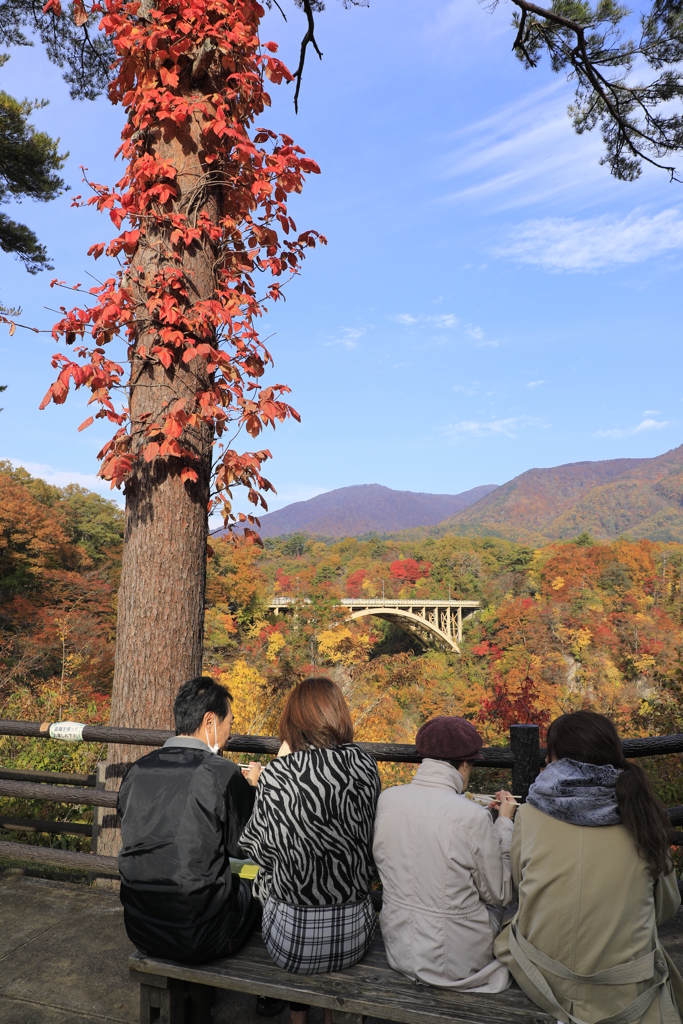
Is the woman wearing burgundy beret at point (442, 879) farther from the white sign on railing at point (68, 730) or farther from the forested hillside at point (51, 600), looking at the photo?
the forested hillside at point (51, 600)

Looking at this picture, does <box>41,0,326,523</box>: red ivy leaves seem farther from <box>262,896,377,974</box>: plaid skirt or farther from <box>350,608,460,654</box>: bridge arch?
<box>350,608,460,654</box>: bridge arch

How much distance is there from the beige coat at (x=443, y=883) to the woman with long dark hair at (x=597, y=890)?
10 cm

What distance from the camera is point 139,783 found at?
2055mm

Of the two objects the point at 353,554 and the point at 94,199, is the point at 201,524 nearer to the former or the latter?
the point at 94,199

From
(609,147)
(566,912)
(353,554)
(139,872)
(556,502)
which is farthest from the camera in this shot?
(556,502)

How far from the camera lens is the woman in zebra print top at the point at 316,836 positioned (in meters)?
1.94

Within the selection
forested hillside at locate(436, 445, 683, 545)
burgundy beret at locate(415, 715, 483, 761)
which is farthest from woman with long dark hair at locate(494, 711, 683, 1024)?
forested hillside at locate(436, 445, 683, 545)

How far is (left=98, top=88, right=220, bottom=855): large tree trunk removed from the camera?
345 cm

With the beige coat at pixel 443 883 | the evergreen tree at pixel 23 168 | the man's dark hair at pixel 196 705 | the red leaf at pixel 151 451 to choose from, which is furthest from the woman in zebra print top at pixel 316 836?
the evergreen tree at pixel 23 168

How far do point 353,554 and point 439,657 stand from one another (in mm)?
10952

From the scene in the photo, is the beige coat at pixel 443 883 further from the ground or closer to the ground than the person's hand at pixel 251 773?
closer to the ground

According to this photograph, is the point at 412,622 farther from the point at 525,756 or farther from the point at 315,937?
the point at 315,937

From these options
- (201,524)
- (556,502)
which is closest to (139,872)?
(201,524)

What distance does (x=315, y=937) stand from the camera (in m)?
1.97
